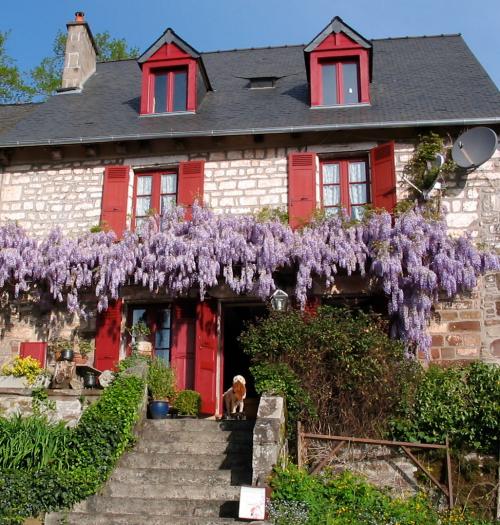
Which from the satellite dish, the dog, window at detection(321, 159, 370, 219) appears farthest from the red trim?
the dog

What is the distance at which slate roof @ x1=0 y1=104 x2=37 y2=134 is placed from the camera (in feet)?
39.2

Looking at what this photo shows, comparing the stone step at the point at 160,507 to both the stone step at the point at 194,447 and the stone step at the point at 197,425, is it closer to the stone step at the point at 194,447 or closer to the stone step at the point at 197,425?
the stone step at the point at 194,447

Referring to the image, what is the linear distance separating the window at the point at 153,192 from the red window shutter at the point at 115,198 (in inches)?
9.8

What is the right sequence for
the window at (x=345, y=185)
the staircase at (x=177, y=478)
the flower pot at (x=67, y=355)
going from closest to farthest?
the staircase at (x=177, y=478) < the flower pot at (x=67, y=355) < the window at (x=345, y=185)

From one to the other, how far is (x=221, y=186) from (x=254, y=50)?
15.6ft

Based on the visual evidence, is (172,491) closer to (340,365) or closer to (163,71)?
(340,365)

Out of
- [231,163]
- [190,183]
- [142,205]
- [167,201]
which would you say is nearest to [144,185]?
[142,205]

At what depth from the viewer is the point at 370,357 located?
7402 mm

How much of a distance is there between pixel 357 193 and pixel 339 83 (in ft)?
6.41

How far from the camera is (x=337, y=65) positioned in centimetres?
1043

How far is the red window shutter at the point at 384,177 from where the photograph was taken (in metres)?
9.14

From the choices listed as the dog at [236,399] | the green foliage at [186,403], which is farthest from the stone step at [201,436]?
the dog at [236,399]

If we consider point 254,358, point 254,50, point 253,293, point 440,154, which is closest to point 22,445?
point 254,358

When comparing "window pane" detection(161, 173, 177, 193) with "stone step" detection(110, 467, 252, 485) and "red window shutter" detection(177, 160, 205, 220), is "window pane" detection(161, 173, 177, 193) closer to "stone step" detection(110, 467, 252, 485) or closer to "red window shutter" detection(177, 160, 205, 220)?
"red window shutter" detection(177, 160, 205, 220)
